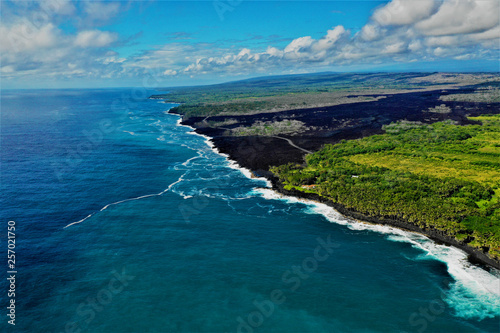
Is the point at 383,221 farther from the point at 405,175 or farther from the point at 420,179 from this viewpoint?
the point at 405,175

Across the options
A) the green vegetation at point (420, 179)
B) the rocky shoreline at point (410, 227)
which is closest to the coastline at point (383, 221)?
the rocky shoreline at point (410, 227)

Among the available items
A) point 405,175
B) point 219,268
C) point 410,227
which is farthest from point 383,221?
point 219,268

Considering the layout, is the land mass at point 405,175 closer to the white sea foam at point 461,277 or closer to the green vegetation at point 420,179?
the green vegetation at point 420,179

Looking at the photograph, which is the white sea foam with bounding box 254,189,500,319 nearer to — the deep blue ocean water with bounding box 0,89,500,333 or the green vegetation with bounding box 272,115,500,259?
the deep blue ocean water with bounding box 0,89,500,333

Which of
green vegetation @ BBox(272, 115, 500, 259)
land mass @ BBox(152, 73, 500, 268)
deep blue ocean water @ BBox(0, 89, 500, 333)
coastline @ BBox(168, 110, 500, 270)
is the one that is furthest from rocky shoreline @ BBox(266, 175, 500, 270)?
deep blue ocean water @ BBox(0, 89, 500, 333)

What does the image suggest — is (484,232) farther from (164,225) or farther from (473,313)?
(164,225)

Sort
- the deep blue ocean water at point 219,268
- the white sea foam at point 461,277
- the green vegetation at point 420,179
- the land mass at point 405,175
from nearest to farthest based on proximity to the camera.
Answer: the deep blue ocean water at point 219,268, the white sea foam at point 461,277, the land mass at point 405,175, the green vegetation at point 420,179

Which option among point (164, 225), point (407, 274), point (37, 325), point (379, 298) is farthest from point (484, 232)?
point (37, 325)
